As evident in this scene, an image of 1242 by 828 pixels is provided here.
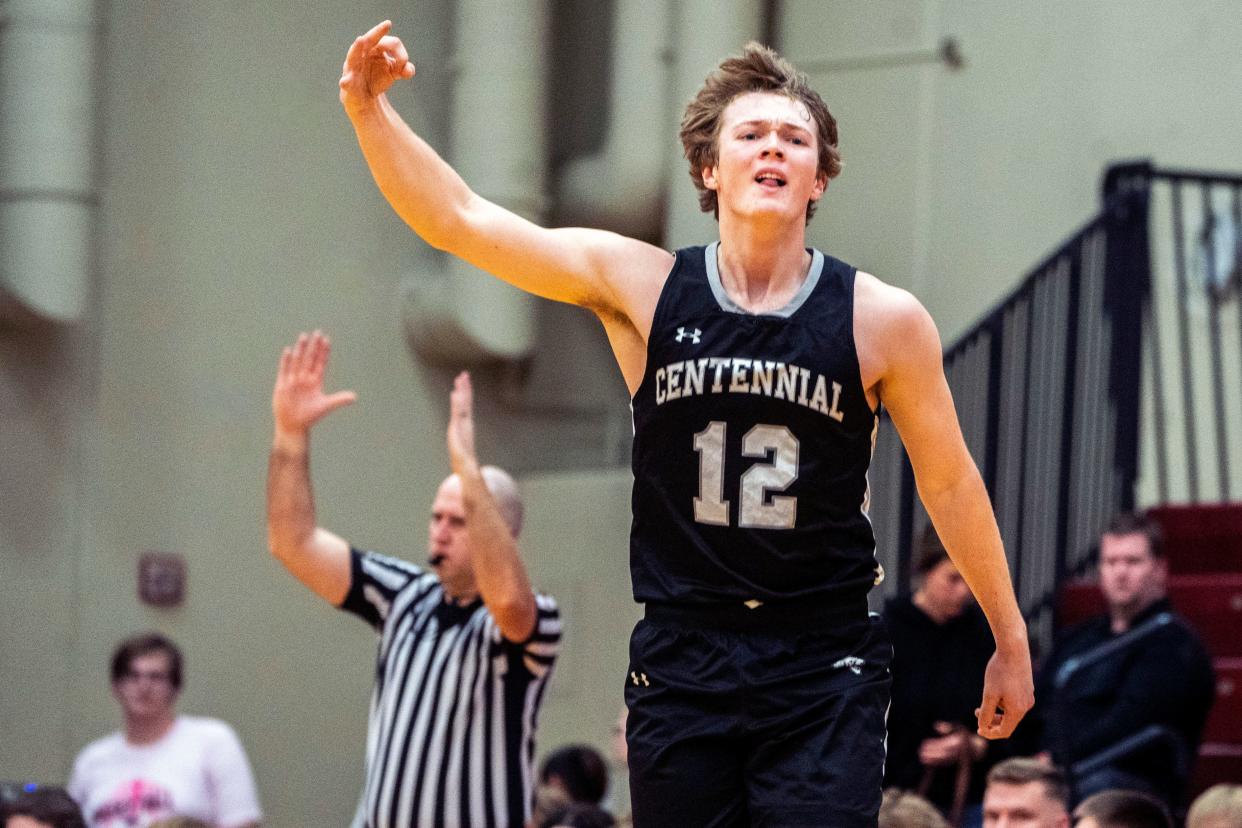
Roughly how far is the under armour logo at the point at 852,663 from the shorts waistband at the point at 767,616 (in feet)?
0.13

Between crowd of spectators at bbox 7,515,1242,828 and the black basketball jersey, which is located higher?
Result: the black basketball jersey

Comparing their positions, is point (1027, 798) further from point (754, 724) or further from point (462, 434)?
point (754, 724)

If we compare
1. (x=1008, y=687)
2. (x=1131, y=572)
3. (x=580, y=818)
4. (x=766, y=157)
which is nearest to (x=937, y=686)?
(x=1131, y=572)

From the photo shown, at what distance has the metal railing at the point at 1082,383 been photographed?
6.71m

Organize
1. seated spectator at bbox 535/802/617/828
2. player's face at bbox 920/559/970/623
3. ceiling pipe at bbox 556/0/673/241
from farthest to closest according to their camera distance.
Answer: ceiling pipe at bbox 556/0/673/241
player's face at bbox 920/559/970/623
seated spectator at bbox 535/802/617/828

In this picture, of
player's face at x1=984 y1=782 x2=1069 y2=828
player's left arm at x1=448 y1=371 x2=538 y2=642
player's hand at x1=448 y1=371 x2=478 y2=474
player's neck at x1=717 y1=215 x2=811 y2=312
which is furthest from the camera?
player's hand at x1=448 y1=371 x2=478 y2=474

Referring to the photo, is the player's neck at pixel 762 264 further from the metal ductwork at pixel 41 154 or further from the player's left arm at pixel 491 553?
the metal ductwork at pixel 41 154

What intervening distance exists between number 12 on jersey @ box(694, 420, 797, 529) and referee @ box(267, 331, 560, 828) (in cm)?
184

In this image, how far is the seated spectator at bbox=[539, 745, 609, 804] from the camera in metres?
Answer: 6.32

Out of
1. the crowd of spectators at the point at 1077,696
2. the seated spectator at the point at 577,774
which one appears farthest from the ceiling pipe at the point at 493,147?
the crowd of spectators at the point at 1077,696

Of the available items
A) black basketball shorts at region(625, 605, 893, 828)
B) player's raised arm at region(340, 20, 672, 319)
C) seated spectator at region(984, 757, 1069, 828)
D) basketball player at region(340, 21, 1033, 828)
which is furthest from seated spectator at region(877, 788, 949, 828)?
player's raised arm at region(340, 20, 672, 319)

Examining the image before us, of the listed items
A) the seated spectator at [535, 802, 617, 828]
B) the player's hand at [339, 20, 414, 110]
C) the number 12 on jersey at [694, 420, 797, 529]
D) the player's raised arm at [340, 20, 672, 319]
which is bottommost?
the seated spectator at [535, 802, 617, 828]

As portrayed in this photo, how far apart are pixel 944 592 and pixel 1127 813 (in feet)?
4.53

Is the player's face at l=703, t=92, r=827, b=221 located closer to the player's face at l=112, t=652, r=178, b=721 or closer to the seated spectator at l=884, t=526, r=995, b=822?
the seated spectator at l=884, t=526, r=995, b=822
